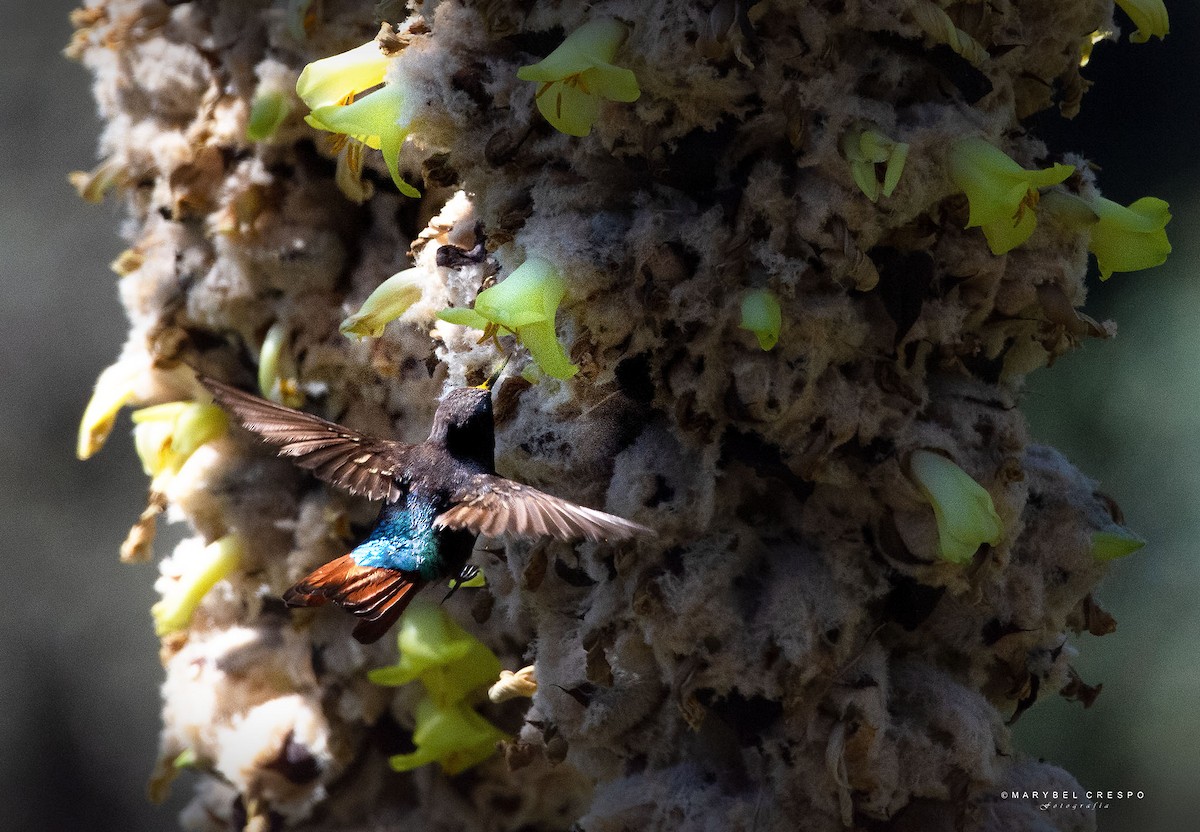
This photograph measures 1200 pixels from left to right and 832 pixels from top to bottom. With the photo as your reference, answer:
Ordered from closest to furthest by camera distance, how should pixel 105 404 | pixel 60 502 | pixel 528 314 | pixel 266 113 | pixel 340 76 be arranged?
pixel 528 314 < pixel 340 76 < pixel 266 113 < pixel 105 404 < pixel 60 502

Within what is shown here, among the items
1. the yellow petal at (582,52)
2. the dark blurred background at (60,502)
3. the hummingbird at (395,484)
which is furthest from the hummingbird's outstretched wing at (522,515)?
the dark blurred background at (60,502)

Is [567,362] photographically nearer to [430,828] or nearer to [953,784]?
[953,784]

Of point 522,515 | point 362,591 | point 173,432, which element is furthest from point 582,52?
point 173,432

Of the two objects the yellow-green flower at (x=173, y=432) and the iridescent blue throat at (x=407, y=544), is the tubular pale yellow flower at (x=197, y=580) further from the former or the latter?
the iridescent blue throat at (x=407, y=544)

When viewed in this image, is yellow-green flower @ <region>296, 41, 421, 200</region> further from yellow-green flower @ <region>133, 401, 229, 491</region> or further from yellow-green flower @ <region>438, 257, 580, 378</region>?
yellow-green flower @ <region>133, 401, 229, 491</region>

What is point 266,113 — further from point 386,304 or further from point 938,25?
point 938,25

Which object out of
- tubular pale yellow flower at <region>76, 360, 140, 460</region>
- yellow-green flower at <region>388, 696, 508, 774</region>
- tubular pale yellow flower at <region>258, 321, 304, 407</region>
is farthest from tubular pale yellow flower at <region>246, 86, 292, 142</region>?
yellow-green flower at <region>388, 696, 508, 774</region>
